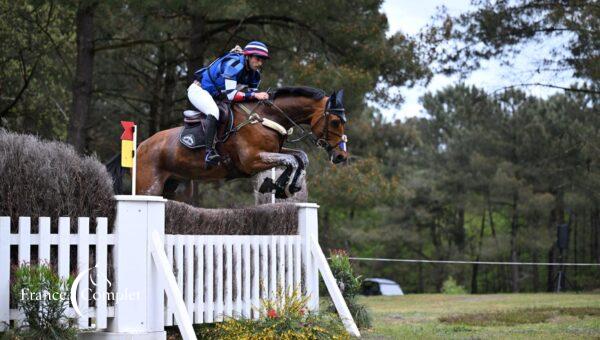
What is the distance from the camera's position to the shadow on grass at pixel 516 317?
9.14 metres

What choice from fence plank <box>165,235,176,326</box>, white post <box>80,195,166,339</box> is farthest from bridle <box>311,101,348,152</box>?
white post <box>80,195,166,339</box>

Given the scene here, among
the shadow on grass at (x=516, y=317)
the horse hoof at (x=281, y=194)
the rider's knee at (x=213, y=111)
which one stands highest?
the rider's knee at (x=213, y=111)

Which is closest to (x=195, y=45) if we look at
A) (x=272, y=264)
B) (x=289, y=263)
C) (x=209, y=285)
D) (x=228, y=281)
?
(x=289, y=263)

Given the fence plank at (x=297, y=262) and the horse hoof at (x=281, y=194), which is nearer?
the fence plank at (x=297, y=262)

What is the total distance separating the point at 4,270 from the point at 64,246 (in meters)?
0.43

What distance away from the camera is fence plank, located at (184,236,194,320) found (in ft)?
20.1

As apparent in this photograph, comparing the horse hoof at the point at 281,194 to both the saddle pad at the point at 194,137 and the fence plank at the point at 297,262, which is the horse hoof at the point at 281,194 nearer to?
the fence plank at the point at 297,262

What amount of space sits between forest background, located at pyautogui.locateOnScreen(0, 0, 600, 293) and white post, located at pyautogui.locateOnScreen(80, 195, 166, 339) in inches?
368

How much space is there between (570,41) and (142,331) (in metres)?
12.9

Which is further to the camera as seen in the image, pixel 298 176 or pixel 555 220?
pixel 555 220

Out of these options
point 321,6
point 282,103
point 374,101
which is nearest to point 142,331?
point 282,103

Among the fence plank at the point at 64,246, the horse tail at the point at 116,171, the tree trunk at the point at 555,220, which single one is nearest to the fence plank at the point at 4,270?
the fence plank at the point at 64,246

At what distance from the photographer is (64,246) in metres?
5.38

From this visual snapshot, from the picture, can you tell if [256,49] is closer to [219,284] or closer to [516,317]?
[219,284]
